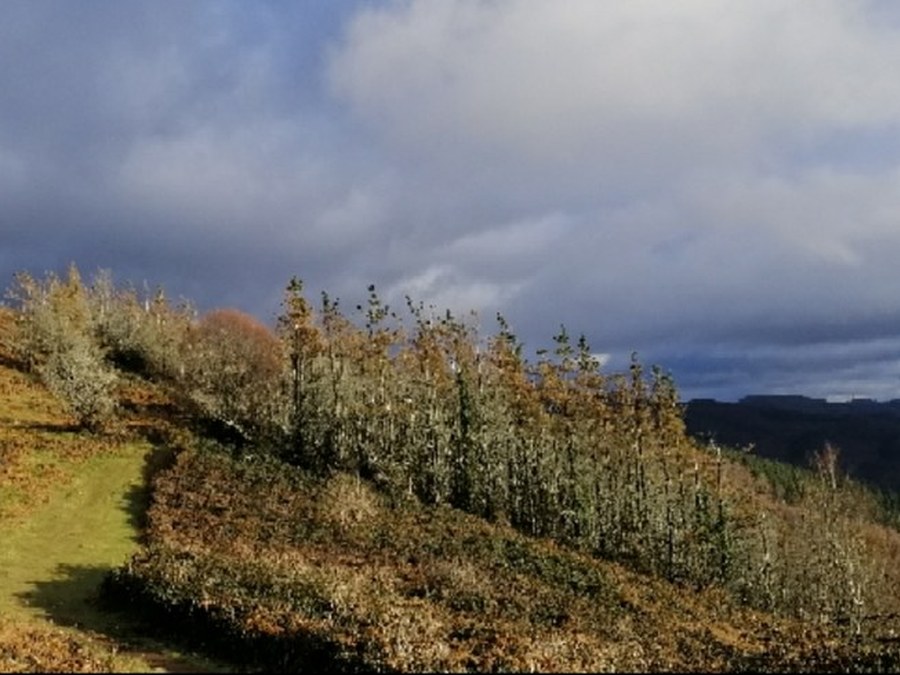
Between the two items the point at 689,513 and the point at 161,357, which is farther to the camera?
the point at 161,357

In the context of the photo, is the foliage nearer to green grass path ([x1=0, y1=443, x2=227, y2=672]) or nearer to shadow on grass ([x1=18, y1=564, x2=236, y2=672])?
green grass path ([x1=0, y1=443, x2=227, y2=672])

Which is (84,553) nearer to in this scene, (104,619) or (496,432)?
(104,619)

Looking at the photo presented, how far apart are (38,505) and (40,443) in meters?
15.3

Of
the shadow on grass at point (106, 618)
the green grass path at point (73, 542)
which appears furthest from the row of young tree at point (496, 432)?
the shadow on grass at point (106, 618)

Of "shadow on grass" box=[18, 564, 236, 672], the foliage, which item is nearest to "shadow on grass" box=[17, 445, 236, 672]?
Answer: "shadow on grass" box=[18, 564, 236, 672]

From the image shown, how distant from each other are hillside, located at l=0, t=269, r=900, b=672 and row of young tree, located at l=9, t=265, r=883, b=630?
0.87 ft

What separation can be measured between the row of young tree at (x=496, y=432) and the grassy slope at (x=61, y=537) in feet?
18.3

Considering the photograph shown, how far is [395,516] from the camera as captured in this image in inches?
2309

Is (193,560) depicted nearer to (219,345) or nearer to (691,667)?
(691,667)

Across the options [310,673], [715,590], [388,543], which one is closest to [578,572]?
[388,543]

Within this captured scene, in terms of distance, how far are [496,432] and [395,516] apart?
16.9 m

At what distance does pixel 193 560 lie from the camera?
35.8 meters

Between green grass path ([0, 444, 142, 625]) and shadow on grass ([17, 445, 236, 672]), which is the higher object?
green grass path ([0, 444, 142, 625])

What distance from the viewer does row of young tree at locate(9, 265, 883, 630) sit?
228 feet
